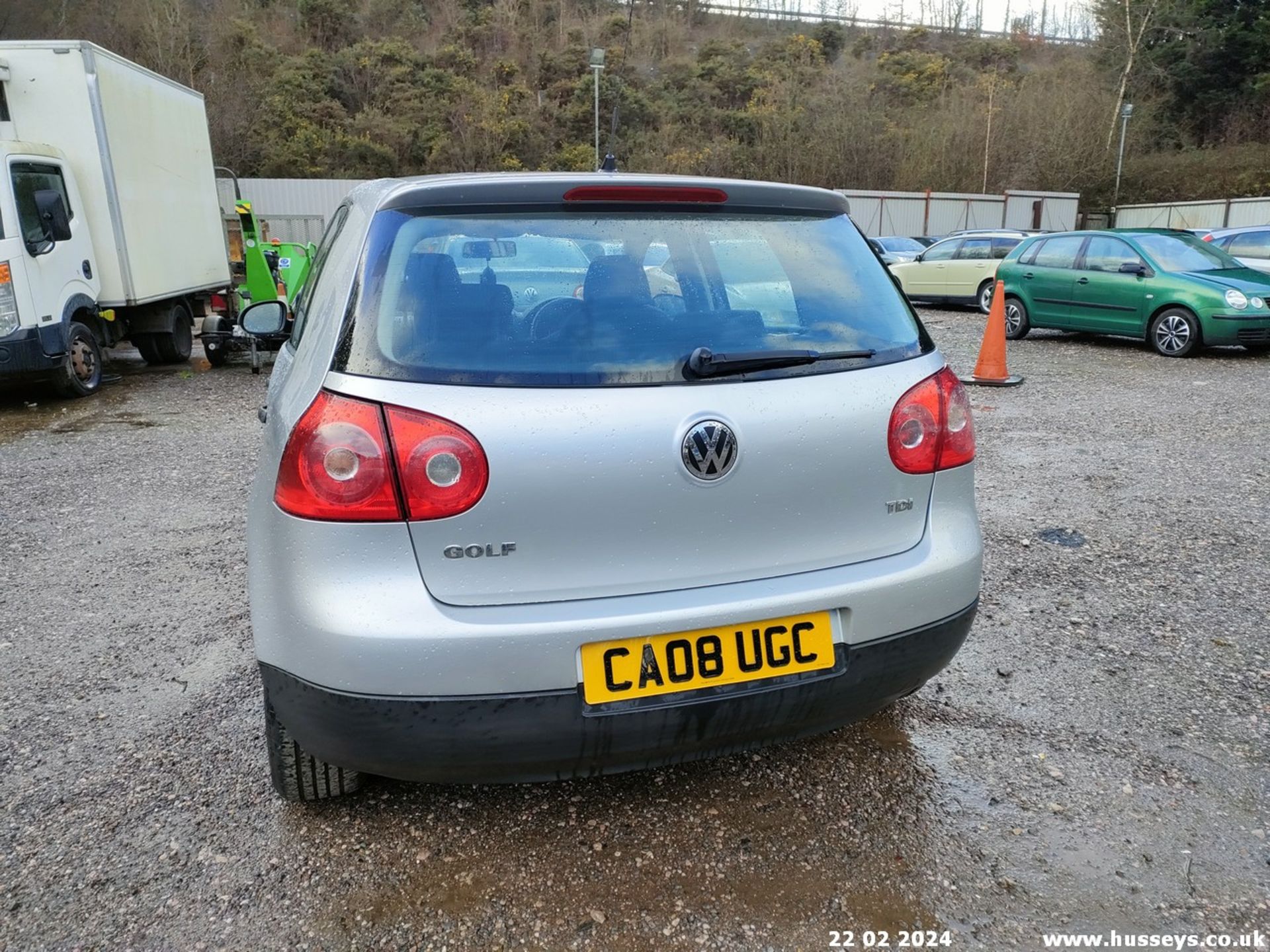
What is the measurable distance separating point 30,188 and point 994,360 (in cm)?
919

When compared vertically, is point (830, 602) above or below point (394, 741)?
above

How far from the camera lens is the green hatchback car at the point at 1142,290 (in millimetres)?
9781

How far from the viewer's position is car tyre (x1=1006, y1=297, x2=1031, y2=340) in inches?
467

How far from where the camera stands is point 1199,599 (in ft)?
12.0

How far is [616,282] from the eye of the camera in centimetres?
204

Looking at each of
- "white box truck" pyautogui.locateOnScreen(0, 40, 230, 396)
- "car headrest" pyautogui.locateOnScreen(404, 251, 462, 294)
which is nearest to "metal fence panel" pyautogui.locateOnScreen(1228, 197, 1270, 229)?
"white box truck" pyautogui.locateOnScreen(0, 40, 230, 396)

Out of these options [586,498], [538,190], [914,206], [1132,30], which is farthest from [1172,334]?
[1132,30]

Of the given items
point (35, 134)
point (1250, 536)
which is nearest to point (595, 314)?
point (1250, 536)

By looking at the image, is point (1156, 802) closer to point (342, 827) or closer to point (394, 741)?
point (394, 741)

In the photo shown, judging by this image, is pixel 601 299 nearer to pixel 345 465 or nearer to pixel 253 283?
pixel 345 465

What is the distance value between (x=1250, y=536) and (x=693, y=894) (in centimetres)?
385

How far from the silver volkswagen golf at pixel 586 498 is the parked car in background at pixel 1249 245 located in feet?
40.1

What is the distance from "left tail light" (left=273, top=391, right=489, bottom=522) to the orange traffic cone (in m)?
7.87

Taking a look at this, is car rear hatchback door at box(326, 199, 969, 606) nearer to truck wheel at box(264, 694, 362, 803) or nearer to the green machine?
truck wheel at box(264, 694, 362, 803)
